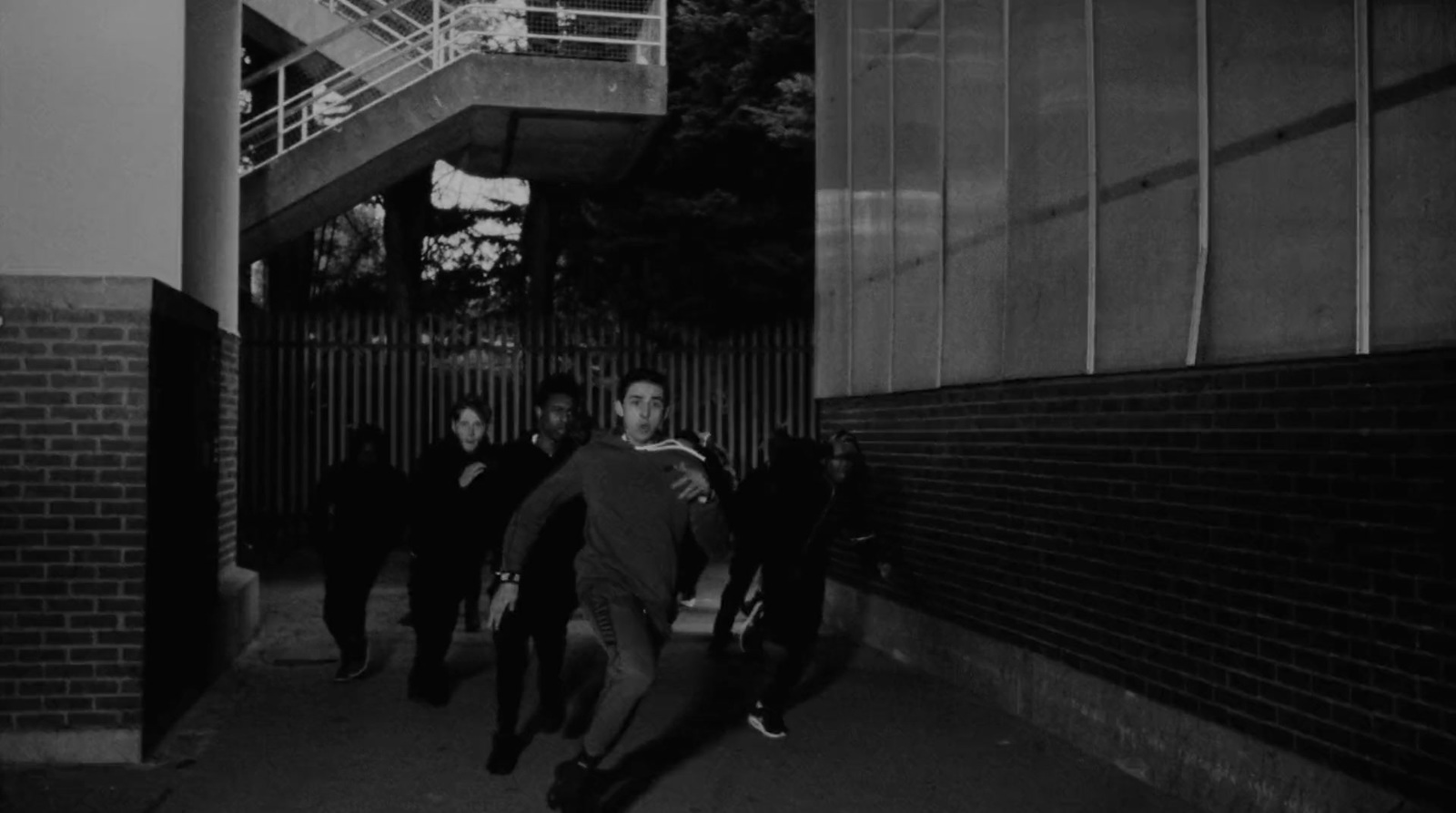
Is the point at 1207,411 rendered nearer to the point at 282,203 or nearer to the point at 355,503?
the point at 355,503

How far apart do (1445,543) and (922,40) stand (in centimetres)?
640

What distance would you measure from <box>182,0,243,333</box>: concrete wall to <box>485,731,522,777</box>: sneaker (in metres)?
3.76

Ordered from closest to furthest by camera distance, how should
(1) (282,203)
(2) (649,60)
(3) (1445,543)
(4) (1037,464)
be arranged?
(3) (1445,543) < (4) (1037,464) < (1) (282,203) < (2) (649,60)

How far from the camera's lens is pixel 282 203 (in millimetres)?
15234

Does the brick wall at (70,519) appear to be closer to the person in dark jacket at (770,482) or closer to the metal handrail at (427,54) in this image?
the person in dark jacket at (770,482)

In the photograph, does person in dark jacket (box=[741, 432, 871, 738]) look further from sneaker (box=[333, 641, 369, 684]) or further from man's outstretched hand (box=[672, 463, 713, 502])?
sneaker (box=[333, 641, 369, 684])

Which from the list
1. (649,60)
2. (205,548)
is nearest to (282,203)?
(649,60)

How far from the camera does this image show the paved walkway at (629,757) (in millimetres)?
6234

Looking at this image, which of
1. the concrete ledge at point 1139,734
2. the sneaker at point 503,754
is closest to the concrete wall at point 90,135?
the sneaker at point 503,754

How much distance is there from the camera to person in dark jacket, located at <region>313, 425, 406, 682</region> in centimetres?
889

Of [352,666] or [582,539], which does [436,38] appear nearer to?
[352,666]

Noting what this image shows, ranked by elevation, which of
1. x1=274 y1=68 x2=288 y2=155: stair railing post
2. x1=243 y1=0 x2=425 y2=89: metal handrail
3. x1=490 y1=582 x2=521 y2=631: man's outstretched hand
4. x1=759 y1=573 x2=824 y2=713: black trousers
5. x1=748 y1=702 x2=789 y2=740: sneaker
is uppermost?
x1=243 y1=0 x2=425 y2=89: metal handrail

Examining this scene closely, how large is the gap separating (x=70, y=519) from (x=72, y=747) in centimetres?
106

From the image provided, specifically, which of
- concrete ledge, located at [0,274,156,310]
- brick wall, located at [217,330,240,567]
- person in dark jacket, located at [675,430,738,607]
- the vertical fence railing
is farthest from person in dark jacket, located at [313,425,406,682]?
the vertical fence railing
